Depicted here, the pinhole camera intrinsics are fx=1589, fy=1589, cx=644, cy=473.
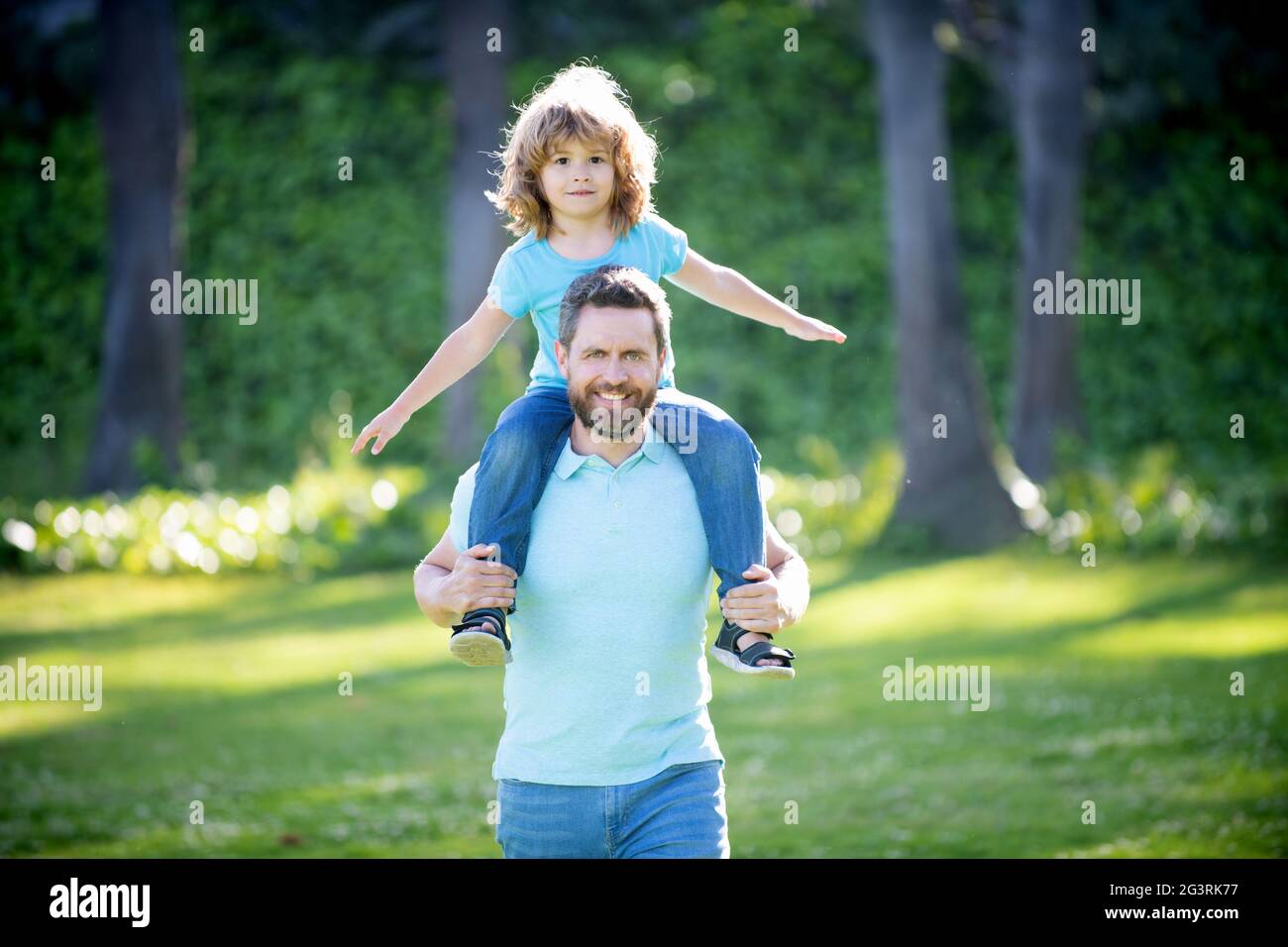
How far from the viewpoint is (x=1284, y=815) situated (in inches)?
225

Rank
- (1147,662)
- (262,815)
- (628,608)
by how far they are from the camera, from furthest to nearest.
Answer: (1147,662) < (262,815) < (628,608)

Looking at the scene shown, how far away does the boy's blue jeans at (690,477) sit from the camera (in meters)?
3.07

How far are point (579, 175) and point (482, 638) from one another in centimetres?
104

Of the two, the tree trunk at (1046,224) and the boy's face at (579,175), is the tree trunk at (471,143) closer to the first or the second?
the tree trunk at (1046,224)

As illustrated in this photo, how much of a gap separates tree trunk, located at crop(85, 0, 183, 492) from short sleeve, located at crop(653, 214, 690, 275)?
30.2 feet

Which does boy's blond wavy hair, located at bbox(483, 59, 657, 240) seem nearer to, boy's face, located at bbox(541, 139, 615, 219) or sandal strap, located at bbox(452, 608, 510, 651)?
boy's face, located at bbox(541, 139, 615, 219)

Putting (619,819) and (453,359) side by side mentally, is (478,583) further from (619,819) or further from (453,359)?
(453,359)

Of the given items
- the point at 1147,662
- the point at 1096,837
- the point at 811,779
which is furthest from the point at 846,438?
the point at 1096,837

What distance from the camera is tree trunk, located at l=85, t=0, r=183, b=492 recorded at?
11.9 m

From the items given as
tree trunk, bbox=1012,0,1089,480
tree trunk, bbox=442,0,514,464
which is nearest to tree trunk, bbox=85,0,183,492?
tree trunk, bbox=442,0,514,464
